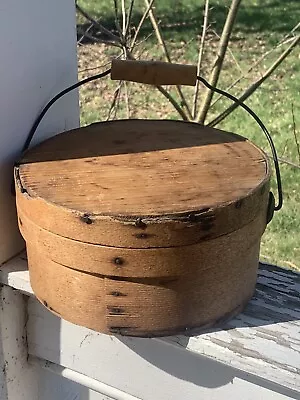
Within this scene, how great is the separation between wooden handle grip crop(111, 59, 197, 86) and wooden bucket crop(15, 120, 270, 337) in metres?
0.10

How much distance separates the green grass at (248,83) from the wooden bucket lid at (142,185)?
1230 millimetres

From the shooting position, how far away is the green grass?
256 cm

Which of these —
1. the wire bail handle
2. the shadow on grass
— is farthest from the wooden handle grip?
the shadow on grass

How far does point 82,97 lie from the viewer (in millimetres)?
3695

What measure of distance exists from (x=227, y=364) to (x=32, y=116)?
41 centimetres

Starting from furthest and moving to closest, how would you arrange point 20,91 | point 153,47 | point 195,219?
point 153,47 < point 20,91 < point 195,219

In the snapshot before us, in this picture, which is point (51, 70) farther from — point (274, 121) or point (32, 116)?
point (274, 121)

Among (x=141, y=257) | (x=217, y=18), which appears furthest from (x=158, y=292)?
(x=217, y=18)

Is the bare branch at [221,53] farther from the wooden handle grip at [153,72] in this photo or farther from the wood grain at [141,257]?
the wood grain at [141,257]

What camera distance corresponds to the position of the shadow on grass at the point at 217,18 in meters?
4.66

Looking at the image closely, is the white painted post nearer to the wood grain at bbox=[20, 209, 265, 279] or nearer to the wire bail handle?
the wire bail handle

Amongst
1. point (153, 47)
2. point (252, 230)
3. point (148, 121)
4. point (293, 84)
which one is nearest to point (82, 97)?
point (153, 47)

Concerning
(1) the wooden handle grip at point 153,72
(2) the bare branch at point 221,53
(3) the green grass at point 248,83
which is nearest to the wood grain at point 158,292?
(1) the wooden handle grip at point 153,72

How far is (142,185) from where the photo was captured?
2.46ft
